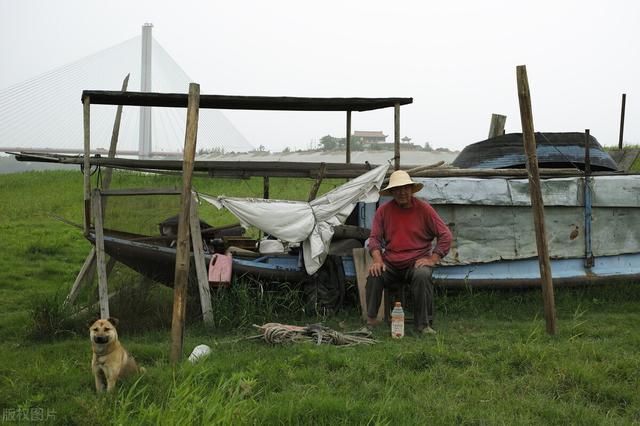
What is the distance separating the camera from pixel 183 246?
5.22 m

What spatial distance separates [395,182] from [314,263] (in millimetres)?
1228

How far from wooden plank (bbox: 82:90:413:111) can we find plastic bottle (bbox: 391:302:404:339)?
2.45 meters

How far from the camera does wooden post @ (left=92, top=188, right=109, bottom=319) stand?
6.38 metres

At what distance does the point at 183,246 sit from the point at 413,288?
7.12 feet

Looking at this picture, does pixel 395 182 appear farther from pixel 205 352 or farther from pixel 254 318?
pixel 205 352

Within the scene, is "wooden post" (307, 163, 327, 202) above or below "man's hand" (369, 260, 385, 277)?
above

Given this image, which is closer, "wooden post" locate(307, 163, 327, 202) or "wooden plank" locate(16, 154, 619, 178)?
"wooden plank" locate(16, 154, 619, 178)

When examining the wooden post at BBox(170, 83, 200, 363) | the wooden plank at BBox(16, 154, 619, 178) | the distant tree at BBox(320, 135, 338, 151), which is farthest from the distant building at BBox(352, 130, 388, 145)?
the wooden post at BBox(170, 83, 200, 363)

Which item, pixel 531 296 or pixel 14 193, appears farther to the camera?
pixel 14 193

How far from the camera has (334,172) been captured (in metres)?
7.50

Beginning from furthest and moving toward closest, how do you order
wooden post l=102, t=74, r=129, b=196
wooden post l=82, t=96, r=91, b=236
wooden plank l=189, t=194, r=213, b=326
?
wooden post l=102, t=74, r=129, b=196
wooden post l=82, t=96, r=91, b=236
wooden plank l=189, t=194, r=213, b=326

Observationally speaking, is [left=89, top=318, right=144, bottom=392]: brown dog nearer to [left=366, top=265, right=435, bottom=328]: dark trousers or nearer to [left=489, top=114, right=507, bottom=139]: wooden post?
[left=366, top=265, right=435, bottom=328]: dark trousers

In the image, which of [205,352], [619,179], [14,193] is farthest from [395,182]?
[14,193]

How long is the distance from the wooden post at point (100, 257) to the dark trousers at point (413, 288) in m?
2.46
